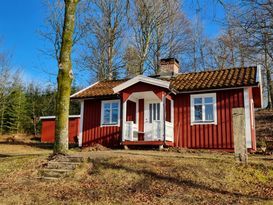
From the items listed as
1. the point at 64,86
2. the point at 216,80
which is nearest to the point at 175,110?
the point at 216,80

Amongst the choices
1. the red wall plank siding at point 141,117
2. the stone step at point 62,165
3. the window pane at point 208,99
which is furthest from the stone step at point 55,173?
the window pane at point 208,99

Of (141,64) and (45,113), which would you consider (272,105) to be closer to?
(141,64)

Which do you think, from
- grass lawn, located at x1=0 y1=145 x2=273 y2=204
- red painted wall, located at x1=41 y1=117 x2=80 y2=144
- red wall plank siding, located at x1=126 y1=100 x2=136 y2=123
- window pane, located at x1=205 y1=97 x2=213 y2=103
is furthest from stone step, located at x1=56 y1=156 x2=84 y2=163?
red painted wall, located at x1=41 y1=117 x2=80 y2=144

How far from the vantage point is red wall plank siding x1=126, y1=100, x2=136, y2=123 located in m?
17.6

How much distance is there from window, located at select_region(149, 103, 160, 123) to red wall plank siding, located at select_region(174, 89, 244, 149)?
0.99m

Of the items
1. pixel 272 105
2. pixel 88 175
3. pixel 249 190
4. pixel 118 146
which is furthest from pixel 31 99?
pixel 249 190

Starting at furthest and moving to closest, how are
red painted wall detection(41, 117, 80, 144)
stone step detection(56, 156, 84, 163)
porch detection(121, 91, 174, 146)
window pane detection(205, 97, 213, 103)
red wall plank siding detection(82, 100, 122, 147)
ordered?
red painted wall detection(41, 117, 80, 144), red wall plank siding detection(82, 100, 122, 147), window pane detection(205, 97, 213, 103), porch detection(121, 91, 174, 146), stone step detection(56, 156, 84, 163)

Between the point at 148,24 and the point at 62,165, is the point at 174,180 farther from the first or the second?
the point at 148,24

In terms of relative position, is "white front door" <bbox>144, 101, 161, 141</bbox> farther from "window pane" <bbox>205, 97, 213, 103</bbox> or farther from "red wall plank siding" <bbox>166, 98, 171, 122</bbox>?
"window pane" <bbox>205, 97, 213, 103</bbox>

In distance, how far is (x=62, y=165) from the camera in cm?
1090

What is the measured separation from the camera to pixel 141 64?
94.9 ft

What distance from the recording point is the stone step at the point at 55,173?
1026cm

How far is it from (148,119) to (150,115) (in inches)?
9.8

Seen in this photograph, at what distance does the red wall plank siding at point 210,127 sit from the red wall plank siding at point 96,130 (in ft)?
11.5
